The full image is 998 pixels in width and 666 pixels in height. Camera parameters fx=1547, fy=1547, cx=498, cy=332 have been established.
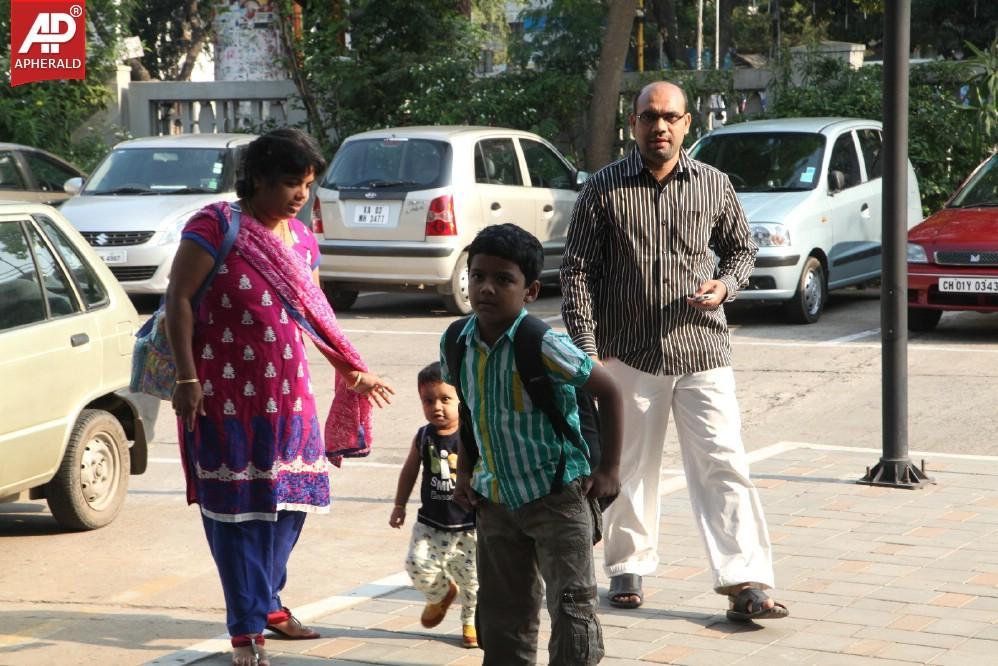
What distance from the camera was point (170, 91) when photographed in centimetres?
2350

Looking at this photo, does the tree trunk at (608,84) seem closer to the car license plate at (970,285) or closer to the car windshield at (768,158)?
the car windshield at (768,158)

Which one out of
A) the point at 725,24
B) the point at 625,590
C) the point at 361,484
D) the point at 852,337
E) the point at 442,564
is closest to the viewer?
the point at 442,564

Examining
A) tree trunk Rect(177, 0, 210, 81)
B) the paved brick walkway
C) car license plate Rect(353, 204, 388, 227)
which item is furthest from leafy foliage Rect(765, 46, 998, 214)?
tree trunk Rect(177, 0, 210, 81)

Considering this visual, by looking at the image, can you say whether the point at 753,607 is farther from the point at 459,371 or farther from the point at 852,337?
the point at 852,337

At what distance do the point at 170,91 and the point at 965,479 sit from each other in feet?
58.7

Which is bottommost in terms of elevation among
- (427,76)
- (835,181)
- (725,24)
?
(835,181)

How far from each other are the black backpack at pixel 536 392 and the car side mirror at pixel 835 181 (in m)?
10.2

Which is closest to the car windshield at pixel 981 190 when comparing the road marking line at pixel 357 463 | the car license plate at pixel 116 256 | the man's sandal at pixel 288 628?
the road marking line at pixel 357 463

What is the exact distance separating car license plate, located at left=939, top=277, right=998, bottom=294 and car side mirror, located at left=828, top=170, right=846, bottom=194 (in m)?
1.84

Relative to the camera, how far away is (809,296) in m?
13.6

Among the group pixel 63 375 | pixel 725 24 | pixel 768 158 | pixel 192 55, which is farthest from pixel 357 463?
pixel 725 24

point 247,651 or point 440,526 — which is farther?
point 440,526

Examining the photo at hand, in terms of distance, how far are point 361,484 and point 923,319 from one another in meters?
6.62

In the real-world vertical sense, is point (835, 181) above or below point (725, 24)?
below
